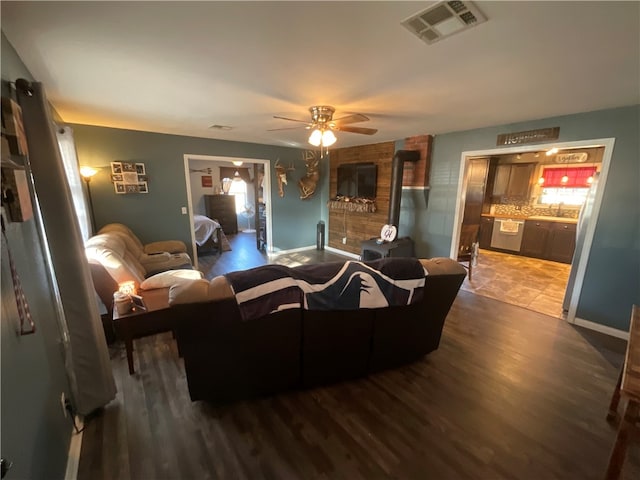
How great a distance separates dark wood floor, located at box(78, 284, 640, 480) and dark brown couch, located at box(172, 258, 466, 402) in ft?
0.54

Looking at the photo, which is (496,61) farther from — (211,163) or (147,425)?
(211,163)

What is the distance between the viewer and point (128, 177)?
393 cm

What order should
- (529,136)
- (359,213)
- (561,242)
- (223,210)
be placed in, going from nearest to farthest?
1. (529,136)
2. (561,242)
3. (359,213)
4. (223,210)

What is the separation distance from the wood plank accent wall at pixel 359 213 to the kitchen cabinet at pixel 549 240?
334 cm

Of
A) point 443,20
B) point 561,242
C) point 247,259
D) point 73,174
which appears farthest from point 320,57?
point 561,242

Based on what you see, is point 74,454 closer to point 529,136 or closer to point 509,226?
point 529,136

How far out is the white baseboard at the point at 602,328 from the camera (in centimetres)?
282

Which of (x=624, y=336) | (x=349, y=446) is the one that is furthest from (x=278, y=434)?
(x=624, y=336)

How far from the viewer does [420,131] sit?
13.1ft

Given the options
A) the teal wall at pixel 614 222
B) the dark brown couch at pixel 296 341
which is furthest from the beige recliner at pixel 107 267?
the teal wall at pixel 614 222

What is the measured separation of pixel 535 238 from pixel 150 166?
25.0 feet

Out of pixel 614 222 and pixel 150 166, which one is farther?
pixel 150 166

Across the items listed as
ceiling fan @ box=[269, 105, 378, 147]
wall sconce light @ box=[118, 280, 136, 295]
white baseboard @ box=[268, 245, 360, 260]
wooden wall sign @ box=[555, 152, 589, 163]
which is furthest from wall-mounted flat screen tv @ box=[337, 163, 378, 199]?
wall sconce light @ box=[118, 280, 136, 295]

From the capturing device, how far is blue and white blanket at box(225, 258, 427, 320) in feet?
5.28
